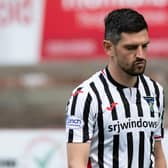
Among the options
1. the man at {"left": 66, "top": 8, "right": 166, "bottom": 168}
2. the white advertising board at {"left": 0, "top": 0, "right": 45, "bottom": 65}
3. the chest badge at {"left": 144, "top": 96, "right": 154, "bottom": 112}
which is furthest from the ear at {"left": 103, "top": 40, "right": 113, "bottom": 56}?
the white advertising board at {"left": 0, "top": 0, "right": 45, "bottom": 65}

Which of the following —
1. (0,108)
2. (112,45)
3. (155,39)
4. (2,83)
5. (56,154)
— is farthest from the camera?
(2,83)

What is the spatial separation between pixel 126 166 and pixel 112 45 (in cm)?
43

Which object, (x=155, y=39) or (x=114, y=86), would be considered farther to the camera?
(x=155, y=39)

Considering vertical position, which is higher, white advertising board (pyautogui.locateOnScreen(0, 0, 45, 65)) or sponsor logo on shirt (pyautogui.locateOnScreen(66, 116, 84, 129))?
white advertising board (pyautogui.locateOnScreen(0, 0, 45, 65))

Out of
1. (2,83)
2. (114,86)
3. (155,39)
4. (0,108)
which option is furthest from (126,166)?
(2,83)

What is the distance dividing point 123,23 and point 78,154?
0.48 meters

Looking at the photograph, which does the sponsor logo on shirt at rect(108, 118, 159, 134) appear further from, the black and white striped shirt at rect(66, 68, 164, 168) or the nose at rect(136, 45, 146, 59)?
the nose at rect(136, 45, 146, 59)

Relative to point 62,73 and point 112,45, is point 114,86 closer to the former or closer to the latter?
point 112,45

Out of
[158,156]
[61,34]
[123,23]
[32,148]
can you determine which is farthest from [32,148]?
[123,23]

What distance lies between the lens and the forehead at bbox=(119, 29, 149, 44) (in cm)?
308

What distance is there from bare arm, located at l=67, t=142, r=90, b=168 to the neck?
0.25 m

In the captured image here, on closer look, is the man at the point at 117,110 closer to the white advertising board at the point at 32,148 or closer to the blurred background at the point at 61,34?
the white advertising board at the point at 32,148

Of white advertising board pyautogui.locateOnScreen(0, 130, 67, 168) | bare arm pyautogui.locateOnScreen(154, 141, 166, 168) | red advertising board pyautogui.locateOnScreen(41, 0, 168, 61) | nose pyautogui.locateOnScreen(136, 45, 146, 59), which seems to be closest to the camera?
nose pyautogui.locateOnScreen(136, 45, 146, 59)

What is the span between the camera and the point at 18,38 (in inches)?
273
